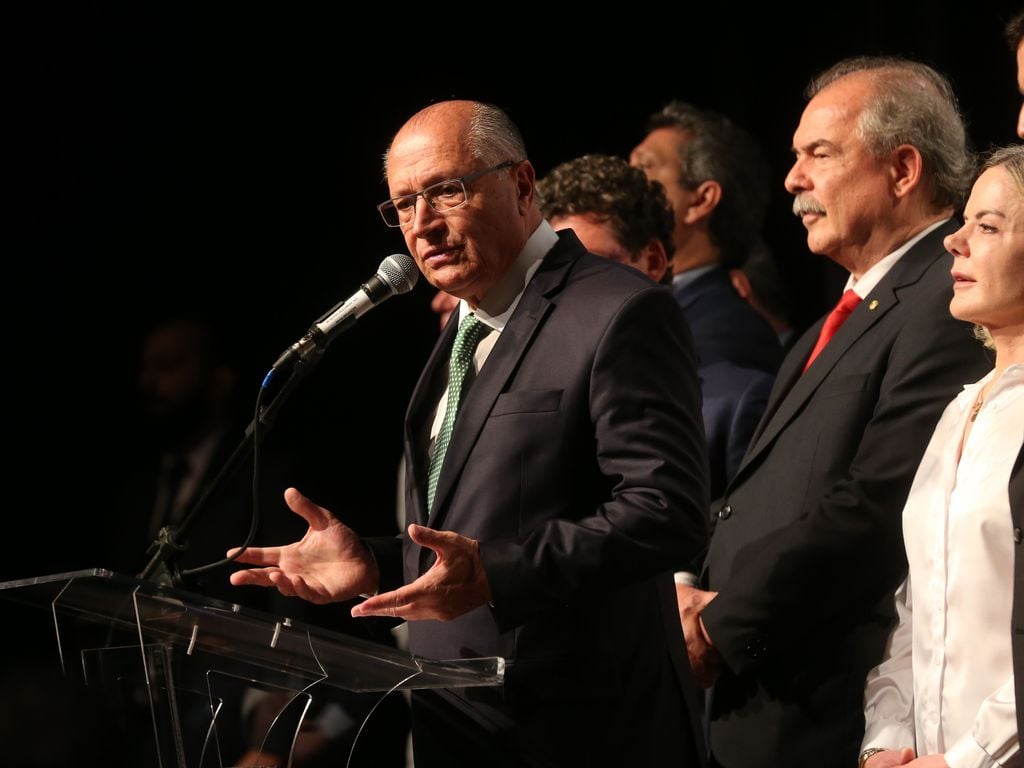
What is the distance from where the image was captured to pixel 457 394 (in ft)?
7.97

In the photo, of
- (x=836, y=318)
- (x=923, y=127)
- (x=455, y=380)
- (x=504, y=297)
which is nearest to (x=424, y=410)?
(x=455, y=380)

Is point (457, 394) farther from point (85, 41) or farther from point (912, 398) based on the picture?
point (85, 41)

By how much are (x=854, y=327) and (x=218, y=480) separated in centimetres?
128

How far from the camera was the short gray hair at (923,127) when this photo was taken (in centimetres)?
287

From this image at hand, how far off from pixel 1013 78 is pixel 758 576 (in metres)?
2.10

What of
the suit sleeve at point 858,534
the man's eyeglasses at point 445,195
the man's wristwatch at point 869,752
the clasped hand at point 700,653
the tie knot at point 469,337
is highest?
the man's eyeglasses at point 445,195

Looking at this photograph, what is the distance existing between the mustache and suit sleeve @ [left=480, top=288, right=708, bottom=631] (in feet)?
2.47

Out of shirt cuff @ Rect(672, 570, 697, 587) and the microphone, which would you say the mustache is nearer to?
shirt cuff @ Rect(672, 570, 697, 587)

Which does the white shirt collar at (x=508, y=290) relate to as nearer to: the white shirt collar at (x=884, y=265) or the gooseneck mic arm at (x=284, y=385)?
the gooseneck mic arm at (x=284, y=385)

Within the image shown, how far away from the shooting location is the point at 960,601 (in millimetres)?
2016

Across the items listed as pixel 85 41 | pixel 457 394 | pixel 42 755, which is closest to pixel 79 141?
pixel 85 41

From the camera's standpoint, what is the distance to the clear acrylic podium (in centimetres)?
187

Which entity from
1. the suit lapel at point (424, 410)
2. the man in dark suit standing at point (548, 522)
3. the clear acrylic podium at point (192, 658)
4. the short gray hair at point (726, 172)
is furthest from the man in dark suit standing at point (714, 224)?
the clear acrylic podium at point (192, 658)

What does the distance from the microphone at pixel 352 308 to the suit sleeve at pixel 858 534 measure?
0.84m
